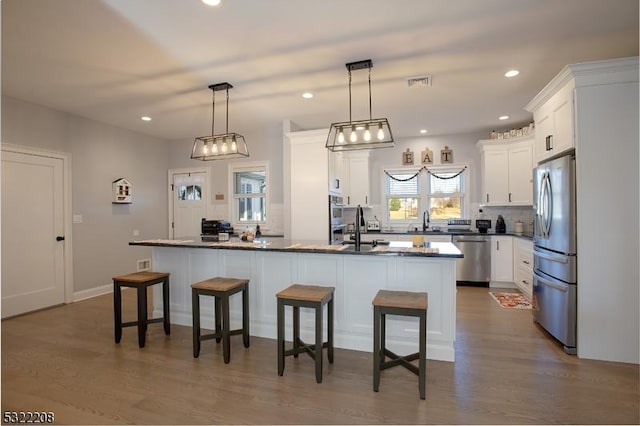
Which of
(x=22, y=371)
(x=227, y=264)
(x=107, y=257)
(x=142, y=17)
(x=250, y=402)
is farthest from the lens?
(x=107, y=257)

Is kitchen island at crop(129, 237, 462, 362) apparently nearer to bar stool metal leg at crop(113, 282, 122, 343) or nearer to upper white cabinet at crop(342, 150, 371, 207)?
bar stool metal leg at crop(113, 282, 122, 343)

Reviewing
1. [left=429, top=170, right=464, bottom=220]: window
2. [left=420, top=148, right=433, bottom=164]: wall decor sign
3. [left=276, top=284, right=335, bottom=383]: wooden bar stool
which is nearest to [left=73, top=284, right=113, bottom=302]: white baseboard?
[left=276, top=284, right=335, bottom=383]: wooden bar stool

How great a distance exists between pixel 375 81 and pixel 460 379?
9.98 feet

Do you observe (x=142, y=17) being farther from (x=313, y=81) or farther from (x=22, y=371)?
(x=22, y=371)

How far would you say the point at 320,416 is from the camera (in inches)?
84.0

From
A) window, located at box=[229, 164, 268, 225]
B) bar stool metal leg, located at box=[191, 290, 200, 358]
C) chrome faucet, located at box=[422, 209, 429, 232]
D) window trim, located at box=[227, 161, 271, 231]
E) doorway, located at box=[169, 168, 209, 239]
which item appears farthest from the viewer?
doorway, located at box=[169, 168, 209, 239]

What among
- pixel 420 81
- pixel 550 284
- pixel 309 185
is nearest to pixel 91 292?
pixel 309 185

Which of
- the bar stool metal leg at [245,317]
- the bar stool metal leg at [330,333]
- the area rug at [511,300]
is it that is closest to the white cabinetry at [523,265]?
the area rug at [511,300]

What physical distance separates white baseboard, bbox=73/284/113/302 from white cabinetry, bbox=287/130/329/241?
3.11 meters

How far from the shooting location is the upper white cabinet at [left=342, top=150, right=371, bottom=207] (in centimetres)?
632

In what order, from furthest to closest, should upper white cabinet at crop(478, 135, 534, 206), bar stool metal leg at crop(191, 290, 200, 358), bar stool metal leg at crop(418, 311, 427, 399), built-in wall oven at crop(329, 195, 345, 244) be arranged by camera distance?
upper white cabinet at crop(478, 135, 534, 206) < built-in wall oven at crop(329, 195, 345, 244) < bar stool metal leg at crop(191, 290, 200, 358) < bar stool metal leg at crop(418, 311, 427, 399)

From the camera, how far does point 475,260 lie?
5555 mm

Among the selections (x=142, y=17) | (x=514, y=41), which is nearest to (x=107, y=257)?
(x=142, y=17)

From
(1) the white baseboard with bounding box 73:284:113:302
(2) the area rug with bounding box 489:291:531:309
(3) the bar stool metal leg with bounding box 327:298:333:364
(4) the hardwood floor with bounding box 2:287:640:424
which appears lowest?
(4) the hardwood floor with bounding box 2:287:640:424
